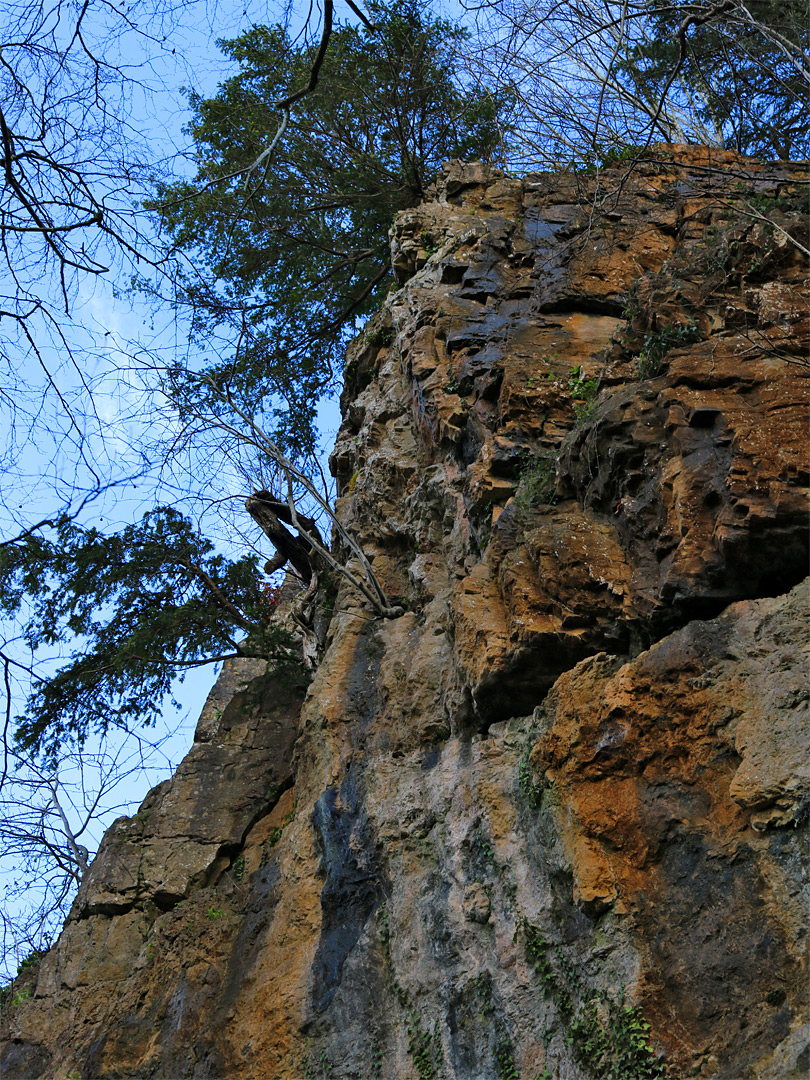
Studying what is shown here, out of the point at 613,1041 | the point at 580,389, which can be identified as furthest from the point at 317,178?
the point at 613,1041

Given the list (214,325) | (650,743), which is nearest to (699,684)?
(650,743)

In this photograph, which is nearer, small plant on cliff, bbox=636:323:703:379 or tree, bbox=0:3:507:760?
small plant on cliff, bbox=636:323:703:379

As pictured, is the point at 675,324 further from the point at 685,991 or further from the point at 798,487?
the point at 685,991

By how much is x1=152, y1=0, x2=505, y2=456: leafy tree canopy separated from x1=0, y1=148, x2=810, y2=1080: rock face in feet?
13.4

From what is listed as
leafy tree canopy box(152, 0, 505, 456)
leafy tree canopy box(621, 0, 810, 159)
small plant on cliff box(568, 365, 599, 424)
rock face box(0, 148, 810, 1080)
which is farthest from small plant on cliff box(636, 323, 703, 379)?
leafy tree canopy box(152, 0, 505, 456)

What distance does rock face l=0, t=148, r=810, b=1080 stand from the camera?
4535 millimetres

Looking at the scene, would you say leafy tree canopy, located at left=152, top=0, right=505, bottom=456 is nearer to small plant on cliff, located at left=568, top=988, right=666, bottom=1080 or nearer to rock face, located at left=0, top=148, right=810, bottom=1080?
rock face, located at left=0, top=148, right=810, bottom=1080

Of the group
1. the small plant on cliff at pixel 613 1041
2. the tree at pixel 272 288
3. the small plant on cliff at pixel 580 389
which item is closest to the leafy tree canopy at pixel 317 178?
the tree at pixel 272 288

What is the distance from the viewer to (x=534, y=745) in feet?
18.0

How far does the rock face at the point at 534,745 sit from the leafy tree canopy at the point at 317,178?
4094 millimetres

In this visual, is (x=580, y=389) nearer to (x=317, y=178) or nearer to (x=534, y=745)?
(x=534, y=745)

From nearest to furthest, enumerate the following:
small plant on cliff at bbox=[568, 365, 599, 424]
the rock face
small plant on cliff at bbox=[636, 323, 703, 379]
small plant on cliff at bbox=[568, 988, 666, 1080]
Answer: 1. small plant on cliff at bbox=[568, 988, 666, 1080]
2. the rock face
3. small plant on cliff at bbox=[636, 323, 703, 379]
4. small plant on cliff at bbox=[568, 365, 599, 424]

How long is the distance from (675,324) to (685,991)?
14.1ft

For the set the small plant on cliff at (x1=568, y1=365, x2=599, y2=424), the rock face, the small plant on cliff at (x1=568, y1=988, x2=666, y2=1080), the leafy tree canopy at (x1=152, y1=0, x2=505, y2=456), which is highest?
the leafy tree canopy at (x1=152, y1=0, x2=505, y2=456)
